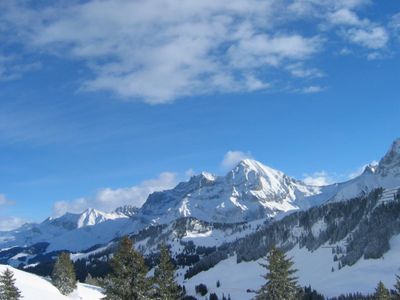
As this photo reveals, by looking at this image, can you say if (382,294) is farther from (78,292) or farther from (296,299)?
(78,292)

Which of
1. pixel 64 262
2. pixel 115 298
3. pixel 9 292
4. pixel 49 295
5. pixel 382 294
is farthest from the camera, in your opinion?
pixel 64 262

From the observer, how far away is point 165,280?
4272 centimetres

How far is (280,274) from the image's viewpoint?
45281 mm

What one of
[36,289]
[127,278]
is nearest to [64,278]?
[36,289]

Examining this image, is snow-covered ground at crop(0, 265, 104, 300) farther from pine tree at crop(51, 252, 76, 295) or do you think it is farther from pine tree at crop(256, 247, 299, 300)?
pine tree at crop(256, 247, 299, 300)

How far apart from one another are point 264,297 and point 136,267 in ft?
46.1

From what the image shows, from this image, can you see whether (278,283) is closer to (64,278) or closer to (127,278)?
(127,278)

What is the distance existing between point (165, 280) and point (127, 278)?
6.91 metres

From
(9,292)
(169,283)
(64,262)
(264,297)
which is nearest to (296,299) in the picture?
(264,297)

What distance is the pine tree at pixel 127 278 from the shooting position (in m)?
36.2

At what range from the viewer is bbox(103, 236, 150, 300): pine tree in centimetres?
3622

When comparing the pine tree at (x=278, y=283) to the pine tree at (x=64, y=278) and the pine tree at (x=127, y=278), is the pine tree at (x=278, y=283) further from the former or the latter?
the pine tree at (x=64, y=278)

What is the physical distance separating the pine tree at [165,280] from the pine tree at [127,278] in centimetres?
488

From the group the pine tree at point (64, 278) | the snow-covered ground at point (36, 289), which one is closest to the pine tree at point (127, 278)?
the snow-covered ground at point (36, 289)
